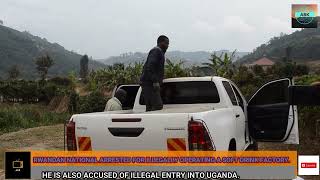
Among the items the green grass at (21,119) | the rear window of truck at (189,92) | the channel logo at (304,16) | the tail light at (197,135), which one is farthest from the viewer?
the green grass at (21,119)

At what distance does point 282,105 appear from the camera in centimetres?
723

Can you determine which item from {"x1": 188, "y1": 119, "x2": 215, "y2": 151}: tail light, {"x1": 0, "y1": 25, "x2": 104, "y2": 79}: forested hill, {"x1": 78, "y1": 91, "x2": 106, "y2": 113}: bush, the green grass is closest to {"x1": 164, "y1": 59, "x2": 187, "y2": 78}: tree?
{"x1": 78, "y1": 91, "x2": 106, "y2": 113}: bush

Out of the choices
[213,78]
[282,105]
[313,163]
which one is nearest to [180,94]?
[213,78]

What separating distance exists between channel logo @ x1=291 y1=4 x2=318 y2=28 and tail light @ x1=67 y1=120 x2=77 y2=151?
6.98 meters

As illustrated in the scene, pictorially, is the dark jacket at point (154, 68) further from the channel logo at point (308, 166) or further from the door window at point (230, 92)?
the channel logo at point (308, 166)

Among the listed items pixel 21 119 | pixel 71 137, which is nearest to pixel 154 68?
pixel 71 137

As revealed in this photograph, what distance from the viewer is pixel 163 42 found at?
7.52 meters

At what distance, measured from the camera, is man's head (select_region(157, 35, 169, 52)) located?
7513 mm

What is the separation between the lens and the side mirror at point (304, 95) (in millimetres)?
3498

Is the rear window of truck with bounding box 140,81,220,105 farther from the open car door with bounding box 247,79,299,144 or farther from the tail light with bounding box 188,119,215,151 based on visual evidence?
the tail light with bounding box 188,119,215,151

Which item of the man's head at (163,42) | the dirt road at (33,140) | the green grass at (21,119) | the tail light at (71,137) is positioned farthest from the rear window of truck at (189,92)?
the green grass at (21,119)

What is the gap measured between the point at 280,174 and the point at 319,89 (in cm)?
306

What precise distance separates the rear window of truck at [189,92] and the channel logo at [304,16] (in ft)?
14.2

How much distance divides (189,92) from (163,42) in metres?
1.02
